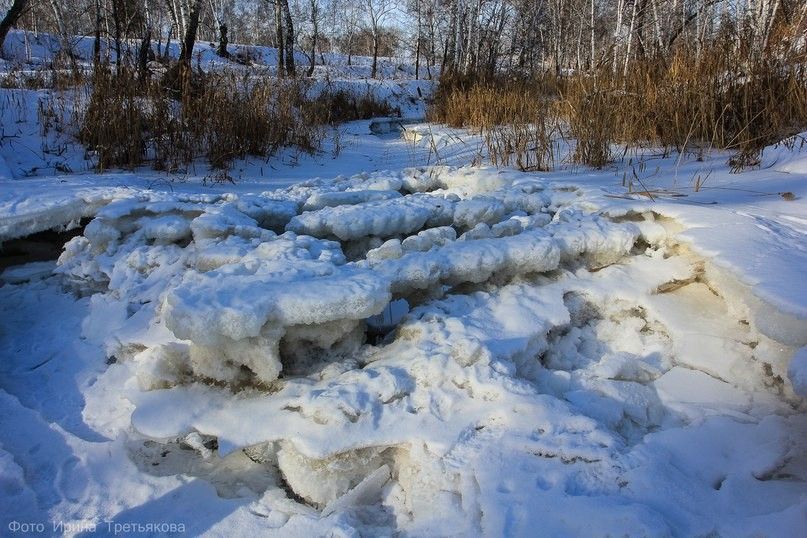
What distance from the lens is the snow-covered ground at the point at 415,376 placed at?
116cm

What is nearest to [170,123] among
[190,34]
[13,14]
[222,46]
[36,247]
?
[36,247]

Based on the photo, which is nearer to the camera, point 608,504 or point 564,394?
point 608,504

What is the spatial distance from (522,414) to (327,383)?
54 cm

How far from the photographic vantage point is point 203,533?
1.18 meters

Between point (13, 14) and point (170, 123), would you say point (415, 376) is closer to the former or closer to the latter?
point (170, 123)

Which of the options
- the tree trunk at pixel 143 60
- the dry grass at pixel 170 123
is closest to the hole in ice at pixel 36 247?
the dry grass at pixel 170 123

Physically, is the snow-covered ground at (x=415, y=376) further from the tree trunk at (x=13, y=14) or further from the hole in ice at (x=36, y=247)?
the tree trunk at (x=13, y=14)

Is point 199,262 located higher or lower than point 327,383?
higher

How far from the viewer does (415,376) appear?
4.89 ft

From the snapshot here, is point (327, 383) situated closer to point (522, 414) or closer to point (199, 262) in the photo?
point (522, 414)

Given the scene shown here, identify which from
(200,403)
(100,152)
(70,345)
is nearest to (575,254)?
(200,403)

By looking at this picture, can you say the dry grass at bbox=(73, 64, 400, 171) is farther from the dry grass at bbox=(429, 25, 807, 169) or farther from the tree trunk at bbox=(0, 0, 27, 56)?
the dry grass at bbox=(429, 25, 807, 169)

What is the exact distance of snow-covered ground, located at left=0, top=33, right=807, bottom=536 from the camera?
1164mm

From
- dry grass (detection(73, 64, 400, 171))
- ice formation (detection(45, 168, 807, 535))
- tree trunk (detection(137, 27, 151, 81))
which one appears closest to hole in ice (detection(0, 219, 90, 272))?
ice formation (detection(45, 168, 807, 535))
